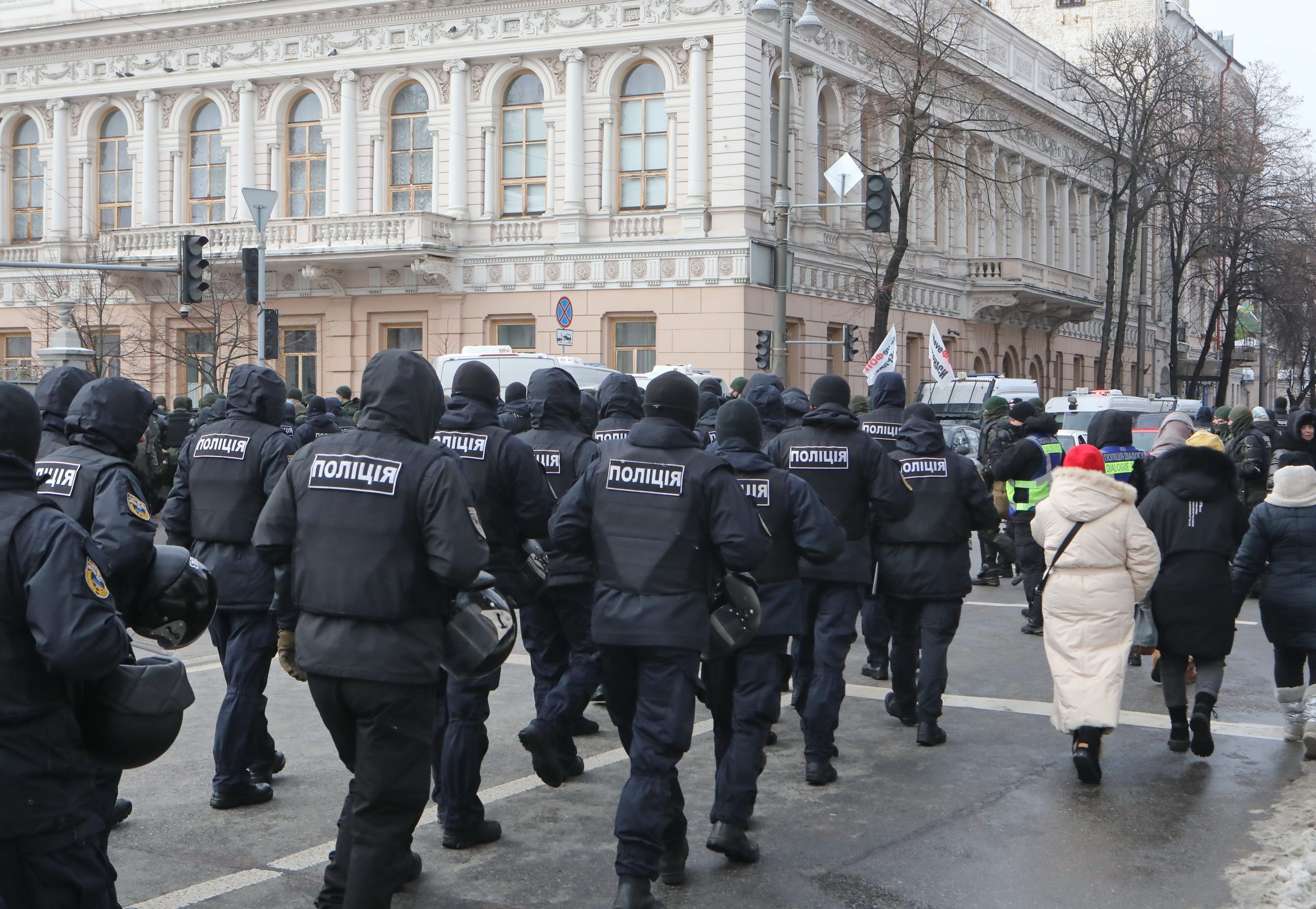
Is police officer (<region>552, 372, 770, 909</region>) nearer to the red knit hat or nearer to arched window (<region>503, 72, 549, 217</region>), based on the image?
the red knit hat

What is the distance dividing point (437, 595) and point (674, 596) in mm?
1034

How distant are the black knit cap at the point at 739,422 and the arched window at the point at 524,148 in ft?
92.4

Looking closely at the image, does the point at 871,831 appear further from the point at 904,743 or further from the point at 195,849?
the point at 195,849

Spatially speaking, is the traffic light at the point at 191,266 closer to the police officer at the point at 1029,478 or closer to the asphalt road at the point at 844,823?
the police officer at the point at 1029,478

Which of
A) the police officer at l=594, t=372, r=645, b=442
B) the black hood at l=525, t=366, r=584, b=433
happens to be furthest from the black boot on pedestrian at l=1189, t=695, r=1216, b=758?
the black hood at l=525, t=366, r=584, b=433

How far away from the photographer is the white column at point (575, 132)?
108 feet

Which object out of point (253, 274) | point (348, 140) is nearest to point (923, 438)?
point (253, 274)

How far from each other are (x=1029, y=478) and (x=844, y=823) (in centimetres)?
638

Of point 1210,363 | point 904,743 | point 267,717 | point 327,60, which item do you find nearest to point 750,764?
point 904,743

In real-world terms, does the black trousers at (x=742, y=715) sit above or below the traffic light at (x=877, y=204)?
below

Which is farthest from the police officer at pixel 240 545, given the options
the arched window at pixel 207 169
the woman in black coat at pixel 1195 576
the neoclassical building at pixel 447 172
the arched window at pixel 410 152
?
the arched window at pixel 207 169

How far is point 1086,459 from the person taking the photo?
7586 mm

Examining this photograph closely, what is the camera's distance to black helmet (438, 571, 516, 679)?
5.04 m

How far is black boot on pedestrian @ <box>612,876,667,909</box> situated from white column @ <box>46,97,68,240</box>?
3768cm
